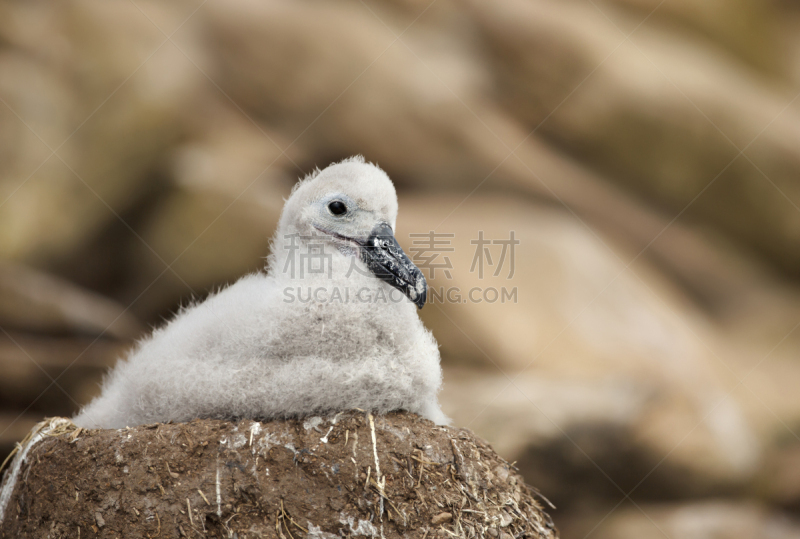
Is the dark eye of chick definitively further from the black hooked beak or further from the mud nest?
the mud nest

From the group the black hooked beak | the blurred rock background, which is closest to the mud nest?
the black hooked beak

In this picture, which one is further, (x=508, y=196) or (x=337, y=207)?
(x=508, y=196)

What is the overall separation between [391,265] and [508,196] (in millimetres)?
3028

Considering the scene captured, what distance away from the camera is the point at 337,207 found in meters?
2.10

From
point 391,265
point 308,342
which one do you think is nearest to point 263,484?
point 308,342

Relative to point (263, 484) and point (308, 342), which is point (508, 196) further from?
point (263, 484)

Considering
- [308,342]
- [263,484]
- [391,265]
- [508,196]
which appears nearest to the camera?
[263,484]

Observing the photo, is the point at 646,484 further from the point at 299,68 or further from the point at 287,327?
the point at 299,68

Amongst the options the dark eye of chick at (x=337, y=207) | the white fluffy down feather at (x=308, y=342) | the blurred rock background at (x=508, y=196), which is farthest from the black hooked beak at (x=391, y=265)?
the blurred rock background at (x=508, y=196)

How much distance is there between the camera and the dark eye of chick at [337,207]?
2.09 meters

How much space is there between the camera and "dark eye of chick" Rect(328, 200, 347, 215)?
209cm

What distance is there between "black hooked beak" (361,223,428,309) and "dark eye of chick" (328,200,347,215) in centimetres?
13

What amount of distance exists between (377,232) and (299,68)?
2.99 meters

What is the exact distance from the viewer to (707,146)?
467 centimetres
